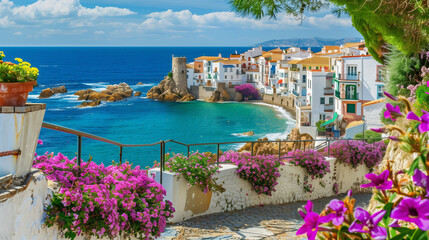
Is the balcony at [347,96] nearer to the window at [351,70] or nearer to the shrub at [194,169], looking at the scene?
the window at [351,70]

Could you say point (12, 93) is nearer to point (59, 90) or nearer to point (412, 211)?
point (412, 211)

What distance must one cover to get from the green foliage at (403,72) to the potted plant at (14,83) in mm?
10386

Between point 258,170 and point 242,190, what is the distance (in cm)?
56

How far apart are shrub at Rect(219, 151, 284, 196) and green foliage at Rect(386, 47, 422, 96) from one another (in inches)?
161

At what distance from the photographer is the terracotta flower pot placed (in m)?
4.37

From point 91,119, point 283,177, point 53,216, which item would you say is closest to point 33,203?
point 53,216

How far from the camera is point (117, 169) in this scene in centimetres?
655

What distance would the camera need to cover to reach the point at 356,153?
13.4 metres

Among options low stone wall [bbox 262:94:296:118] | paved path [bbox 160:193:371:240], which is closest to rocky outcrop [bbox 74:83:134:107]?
low stone wall [bbox 262:94:296:118]

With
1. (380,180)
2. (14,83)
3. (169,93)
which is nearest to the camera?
(380,180)

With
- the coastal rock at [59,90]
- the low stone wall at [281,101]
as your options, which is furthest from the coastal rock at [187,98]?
the coastal rock at [59,90]

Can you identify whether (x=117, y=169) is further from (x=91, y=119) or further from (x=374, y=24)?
(x=91, y=119)

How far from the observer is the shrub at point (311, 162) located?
473 inches

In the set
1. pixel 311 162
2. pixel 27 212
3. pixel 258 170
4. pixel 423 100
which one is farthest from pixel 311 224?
pixel 311 162
